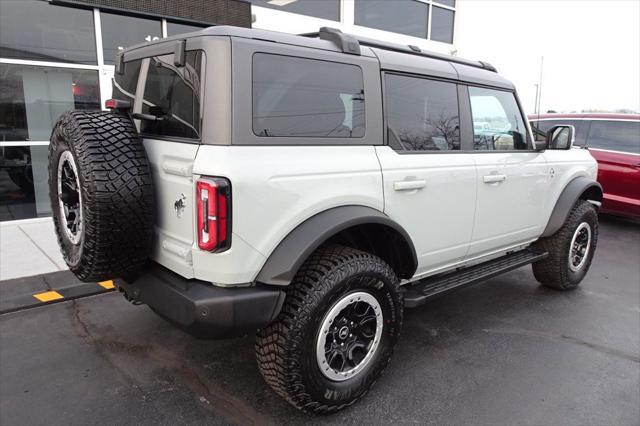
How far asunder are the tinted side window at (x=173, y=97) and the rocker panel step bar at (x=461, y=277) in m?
1.74

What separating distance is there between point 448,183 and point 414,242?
19.1 inches

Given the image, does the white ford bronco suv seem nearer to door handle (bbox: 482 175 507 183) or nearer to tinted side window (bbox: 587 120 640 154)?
door handle (bbox: 482 175 507 183)

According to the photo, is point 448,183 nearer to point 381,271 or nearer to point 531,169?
point 381,271

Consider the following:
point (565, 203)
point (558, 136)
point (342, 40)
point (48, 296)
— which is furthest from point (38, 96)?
point (565, 203)

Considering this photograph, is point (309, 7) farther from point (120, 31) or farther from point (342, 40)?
point (342, 40)

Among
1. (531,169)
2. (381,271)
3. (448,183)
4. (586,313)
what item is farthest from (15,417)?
(586,313)

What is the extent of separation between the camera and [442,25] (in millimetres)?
12570

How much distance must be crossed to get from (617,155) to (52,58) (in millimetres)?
8618

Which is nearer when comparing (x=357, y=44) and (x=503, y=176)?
(x=357, y=44)

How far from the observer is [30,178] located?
22.9 feet

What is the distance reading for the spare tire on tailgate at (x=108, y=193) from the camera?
7.31 feet

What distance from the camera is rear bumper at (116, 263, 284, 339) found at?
220 centimetres

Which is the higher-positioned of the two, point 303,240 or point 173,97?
point 173,97

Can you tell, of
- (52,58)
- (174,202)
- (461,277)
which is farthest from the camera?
(52,58)
